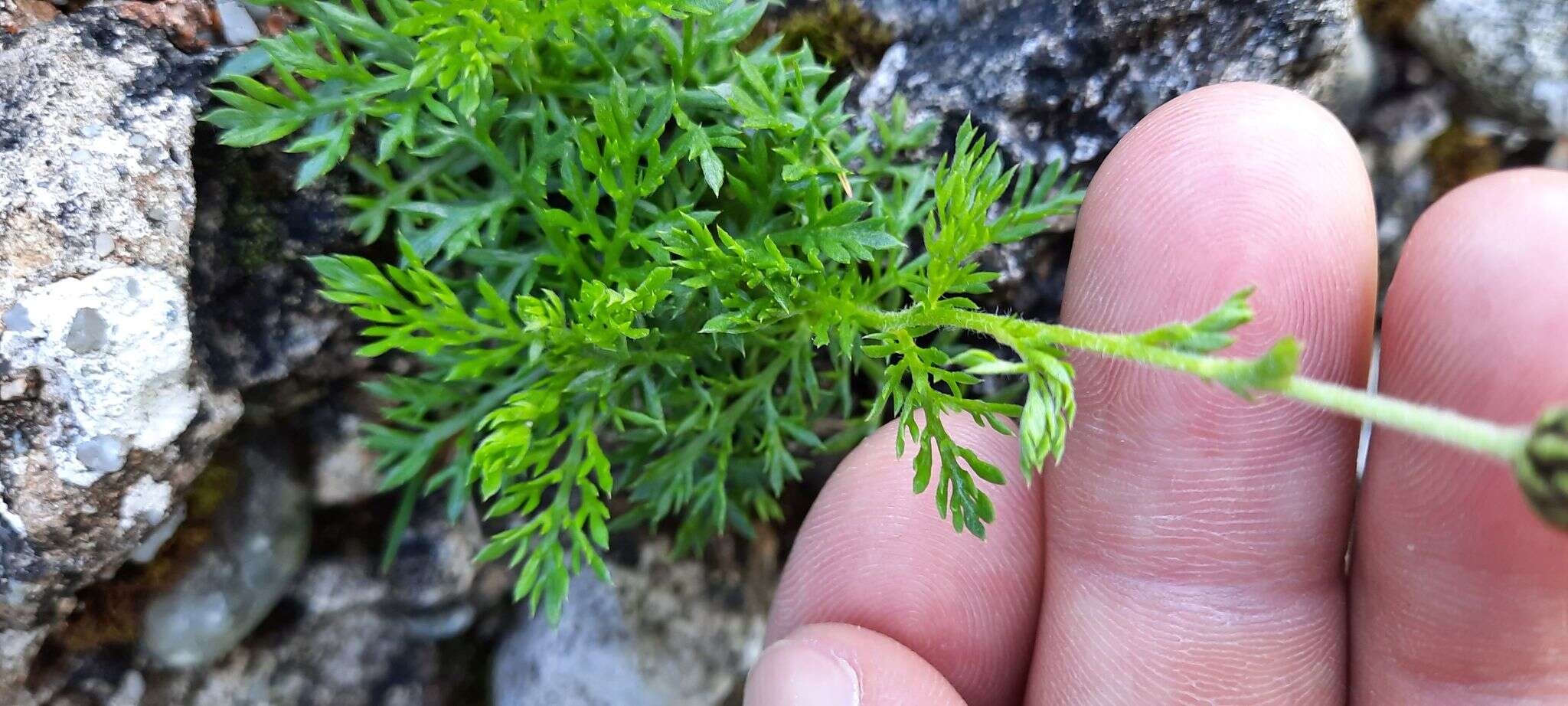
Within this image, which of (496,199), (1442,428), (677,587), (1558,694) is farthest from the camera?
(677,587)

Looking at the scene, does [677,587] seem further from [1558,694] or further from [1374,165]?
[1374,165]

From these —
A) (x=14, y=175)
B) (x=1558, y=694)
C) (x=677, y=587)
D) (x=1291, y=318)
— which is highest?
(x=1291, y=318)

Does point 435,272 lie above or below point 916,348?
below

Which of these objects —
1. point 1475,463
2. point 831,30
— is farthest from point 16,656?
point 1475,463

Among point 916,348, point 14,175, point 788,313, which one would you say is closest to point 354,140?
point 14,175

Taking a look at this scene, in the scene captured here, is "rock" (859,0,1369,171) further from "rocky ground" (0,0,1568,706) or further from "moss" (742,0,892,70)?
"moss" (742,0,892,70)

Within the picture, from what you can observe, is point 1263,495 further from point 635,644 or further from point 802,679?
point 635,644
